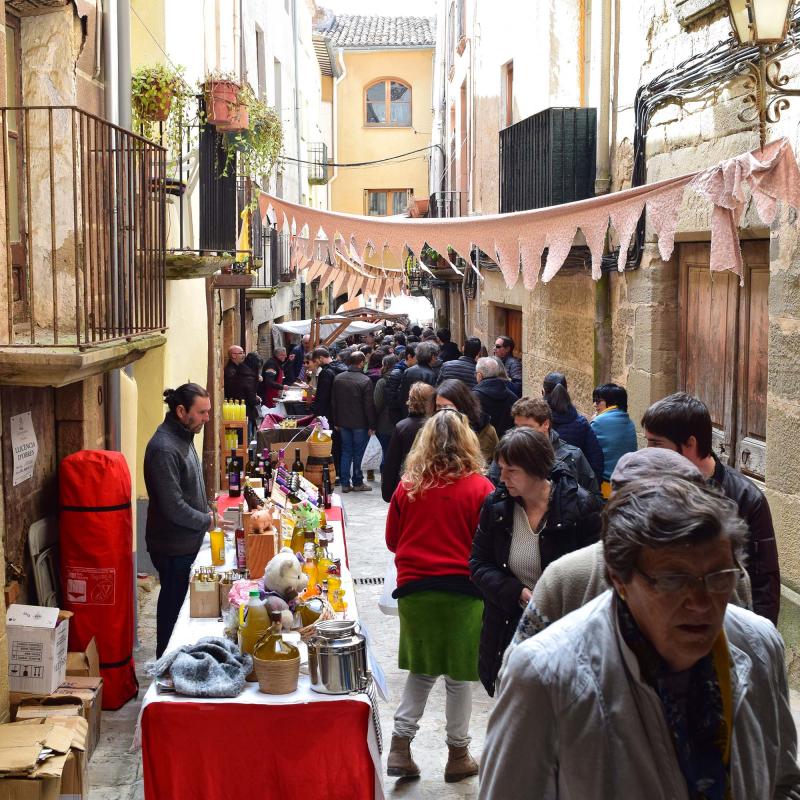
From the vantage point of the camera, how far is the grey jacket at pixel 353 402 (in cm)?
1195

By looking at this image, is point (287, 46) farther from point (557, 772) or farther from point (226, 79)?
point (557, 772)

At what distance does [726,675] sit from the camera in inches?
82.6

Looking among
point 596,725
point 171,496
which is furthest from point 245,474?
point 596,725

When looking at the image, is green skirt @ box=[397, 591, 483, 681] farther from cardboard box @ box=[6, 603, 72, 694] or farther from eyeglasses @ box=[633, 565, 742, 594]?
eyeglasses @ box=[633, 565, 742, 594]

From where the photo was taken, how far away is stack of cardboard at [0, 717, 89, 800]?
407 centimetres

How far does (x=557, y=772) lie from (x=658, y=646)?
12.1 inches

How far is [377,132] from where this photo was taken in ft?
118

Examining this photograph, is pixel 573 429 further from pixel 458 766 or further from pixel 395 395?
pixel 395 395

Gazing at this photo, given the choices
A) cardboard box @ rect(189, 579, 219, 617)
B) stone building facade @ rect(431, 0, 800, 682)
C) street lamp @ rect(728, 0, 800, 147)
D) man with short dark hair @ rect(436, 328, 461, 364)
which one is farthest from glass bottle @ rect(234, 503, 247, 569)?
man with short dark hair @ rect(436, 328, 461, 364)

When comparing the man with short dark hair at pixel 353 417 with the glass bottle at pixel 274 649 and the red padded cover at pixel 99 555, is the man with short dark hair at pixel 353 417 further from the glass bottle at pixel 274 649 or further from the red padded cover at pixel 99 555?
the glass bottle at pixel 274 649

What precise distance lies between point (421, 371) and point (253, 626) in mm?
6770

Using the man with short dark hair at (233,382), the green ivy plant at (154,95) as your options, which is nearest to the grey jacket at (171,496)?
the green ivy plant at (154,95)

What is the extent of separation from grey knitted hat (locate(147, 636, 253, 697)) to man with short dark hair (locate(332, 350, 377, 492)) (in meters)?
7.68

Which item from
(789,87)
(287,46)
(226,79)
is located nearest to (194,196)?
(226,79)
